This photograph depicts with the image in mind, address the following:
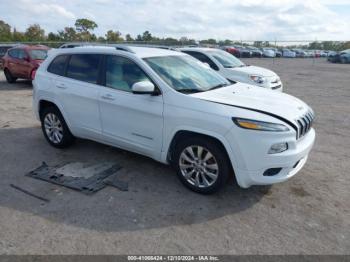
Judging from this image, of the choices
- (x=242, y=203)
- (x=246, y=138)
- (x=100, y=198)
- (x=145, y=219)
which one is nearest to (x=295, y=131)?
(x=246, y=138)

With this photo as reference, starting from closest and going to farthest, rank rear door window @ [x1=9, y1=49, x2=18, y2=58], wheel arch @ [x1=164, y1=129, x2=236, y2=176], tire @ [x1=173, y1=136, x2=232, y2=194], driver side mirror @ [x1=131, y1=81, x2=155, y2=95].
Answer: wheel arch @ [x1=164, y1=129, x2=236, y2=176]
tire @ [x1=173, y1=136, x2=232, y2=194]
driver side mirror @ [x1=131, y1=81, x2=155, y2=95]
rear door window @ [x1=9, y1=49, x2=18, y2=58]

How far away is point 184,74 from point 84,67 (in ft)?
5.48

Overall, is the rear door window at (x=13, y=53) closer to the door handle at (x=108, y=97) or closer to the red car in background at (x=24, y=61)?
the red car in background at (x=24, y=61)

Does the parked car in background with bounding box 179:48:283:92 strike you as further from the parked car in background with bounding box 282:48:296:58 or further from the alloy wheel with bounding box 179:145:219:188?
the parked car in background with bounding box 282:48:296:58

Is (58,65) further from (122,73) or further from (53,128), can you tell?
(122,73)

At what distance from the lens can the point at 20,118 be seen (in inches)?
304

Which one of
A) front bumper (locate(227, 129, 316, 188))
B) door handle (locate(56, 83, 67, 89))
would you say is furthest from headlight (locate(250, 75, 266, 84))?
door handle (locate(56, 83, 67, 89))

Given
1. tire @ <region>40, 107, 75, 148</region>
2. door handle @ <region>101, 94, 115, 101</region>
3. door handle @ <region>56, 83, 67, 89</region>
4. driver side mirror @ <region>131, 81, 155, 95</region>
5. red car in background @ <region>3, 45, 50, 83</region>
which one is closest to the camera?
driver side mirror @ <region>131, 81, 155, 95</region>

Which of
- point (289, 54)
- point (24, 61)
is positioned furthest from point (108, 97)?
point (289, 54)

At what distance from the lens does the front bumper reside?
133 inches

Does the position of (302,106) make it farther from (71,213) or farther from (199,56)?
(199,56)

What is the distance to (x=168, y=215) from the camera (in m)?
3.48

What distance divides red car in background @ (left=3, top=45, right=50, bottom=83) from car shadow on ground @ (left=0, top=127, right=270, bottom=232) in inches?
342

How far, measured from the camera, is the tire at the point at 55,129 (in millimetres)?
5316
